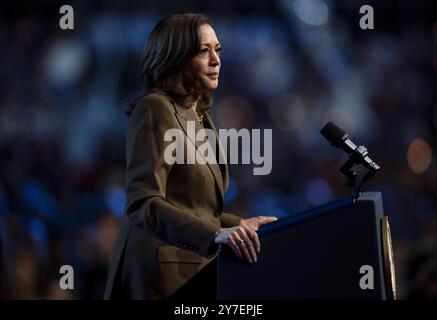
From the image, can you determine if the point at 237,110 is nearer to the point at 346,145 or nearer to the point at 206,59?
the point at 206,59

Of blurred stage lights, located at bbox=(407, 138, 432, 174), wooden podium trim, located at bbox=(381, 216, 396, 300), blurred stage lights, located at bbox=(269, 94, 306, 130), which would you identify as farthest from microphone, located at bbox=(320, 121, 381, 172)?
Answer: blurred stage lights, located at bbox=(407, 138, 432, 174)

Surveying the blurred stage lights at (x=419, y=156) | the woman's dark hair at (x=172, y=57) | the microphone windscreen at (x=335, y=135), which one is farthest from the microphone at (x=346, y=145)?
the blurred stage lights at (x=419, y=156)

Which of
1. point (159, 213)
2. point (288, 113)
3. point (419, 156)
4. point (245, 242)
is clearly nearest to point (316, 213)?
point (245, 242)

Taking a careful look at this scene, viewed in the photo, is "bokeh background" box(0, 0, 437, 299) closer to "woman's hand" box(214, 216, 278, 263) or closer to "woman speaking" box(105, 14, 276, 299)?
"woman speaking" box(105, 14, 276, 299)

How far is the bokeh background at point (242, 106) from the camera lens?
428cm

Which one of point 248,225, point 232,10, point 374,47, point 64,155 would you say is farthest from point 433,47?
point 248,225

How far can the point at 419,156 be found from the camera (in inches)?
186

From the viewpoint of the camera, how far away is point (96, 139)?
14.6ft

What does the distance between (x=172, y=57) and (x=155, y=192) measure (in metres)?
0.32

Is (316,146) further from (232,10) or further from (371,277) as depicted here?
(371,277)

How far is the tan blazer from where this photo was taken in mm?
1690

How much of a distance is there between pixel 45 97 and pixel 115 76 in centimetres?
40

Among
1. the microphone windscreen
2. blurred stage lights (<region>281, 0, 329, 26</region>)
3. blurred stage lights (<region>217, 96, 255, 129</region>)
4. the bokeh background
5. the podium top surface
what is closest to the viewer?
the podium top surface

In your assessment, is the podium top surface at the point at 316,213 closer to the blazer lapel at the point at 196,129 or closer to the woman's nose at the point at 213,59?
the blazer lapel at the point at 196,129
